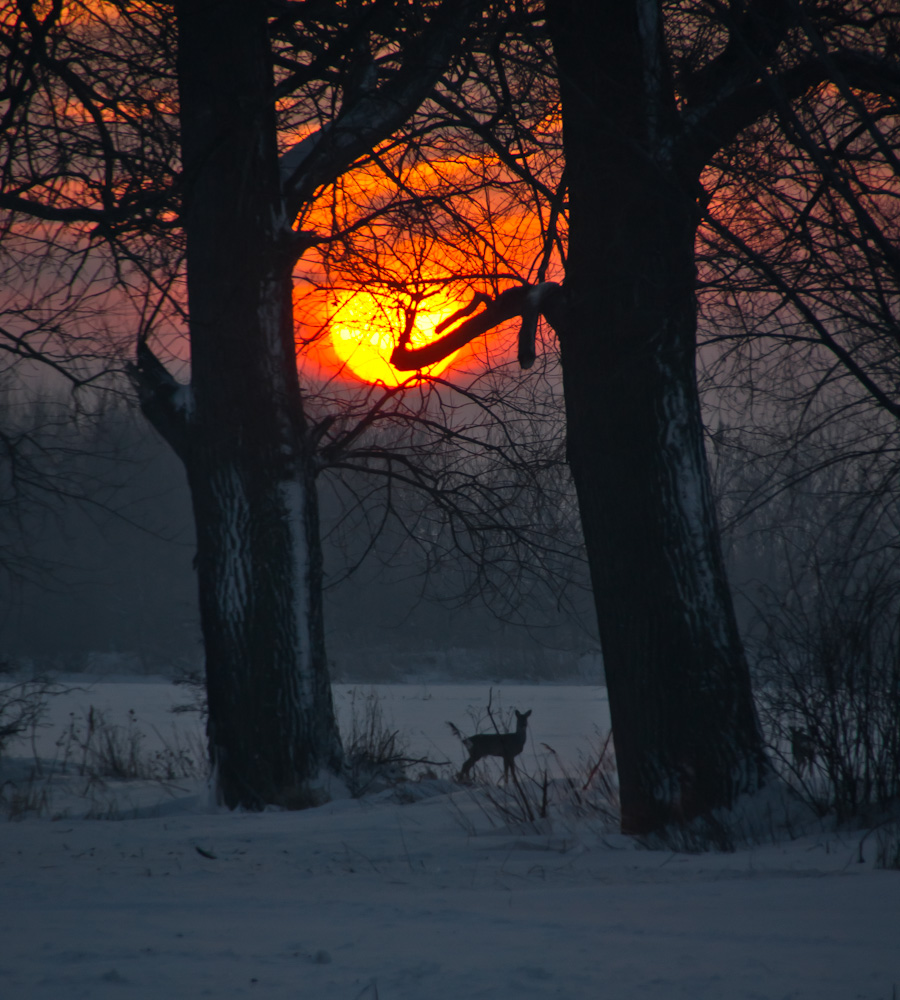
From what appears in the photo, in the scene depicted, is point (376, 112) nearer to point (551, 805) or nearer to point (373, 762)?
point (551, 805)

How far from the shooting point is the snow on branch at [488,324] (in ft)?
16.5

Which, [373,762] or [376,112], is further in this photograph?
[373,762]

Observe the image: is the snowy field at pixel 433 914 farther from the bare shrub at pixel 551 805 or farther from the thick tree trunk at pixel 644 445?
the thick tree trunk at pixel 644 445

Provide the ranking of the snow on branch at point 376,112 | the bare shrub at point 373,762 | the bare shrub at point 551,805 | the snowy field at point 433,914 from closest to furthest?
the snowy field at point 433,914 → the bare shrub at point 551,805 → the snow on branch at point 376,112 → the bare shrub at point 373,762

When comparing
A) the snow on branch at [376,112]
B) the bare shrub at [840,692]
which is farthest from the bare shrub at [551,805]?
the snow on branch at [376,112]

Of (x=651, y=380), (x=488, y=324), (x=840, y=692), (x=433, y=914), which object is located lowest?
(x=433, y=914)

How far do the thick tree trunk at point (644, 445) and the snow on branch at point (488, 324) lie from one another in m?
0.23

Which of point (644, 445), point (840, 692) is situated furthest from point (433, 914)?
point (840, 692)

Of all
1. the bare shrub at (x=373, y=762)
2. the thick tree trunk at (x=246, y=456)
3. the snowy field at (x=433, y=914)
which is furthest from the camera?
the bare shrub at (x=373, y=762)

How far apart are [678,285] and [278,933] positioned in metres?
3.93

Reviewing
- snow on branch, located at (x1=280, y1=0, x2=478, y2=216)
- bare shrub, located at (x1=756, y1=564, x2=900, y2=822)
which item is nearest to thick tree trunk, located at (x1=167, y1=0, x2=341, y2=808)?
snow on branch, located at (x1=280, y1=0, x2=478, y2=216)

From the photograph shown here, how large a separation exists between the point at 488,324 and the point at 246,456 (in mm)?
2283

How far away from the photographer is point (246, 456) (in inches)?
259

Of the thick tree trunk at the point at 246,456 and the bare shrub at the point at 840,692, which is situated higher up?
the thick tree trunk at the point at 246,456
